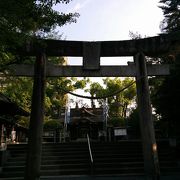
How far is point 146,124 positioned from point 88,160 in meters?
3.87

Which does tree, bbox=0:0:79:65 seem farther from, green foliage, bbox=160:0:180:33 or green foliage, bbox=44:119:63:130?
green foliage, bbox=44:119:63:130

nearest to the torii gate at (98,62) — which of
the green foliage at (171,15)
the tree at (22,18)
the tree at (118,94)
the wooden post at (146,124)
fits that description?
the wooden post at (146,124)

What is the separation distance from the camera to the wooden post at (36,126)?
33.1ft

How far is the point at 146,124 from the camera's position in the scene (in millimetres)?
10828

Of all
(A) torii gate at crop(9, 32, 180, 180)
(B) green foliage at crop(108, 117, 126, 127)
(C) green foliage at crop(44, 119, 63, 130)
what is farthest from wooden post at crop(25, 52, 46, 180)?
(B) green foliage at crop(108, 117, 126, 127)

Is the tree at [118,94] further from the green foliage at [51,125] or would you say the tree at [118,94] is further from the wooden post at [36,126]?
the wooden post at [36,126]

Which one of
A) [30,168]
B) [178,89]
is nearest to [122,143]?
[178,89]

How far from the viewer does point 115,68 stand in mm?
11617

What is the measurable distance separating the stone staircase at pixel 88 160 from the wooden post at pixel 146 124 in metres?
1.49

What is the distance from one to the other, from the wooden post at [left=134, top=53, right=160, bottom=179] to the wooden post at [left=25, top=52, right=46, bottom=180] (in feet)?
12.8

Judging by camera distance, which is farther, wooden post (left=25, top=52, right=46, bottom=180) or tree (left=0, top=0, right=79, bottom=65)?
wooden post (left=25, top=52, right=46, bottom=180)

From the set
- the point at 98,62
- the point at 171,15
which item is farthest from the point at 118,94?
the point at 98,62

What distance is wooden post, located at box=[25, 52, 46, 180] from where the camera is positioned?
10078 millimetres

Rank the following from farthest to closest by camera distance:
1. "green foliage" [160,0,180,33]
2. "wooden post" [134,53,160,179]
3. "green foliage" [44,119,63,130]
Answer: "green foliage" [44,119,63,130] < "green foliage" [160,0,180,33] < "wooden post" [134,53,160,179]
